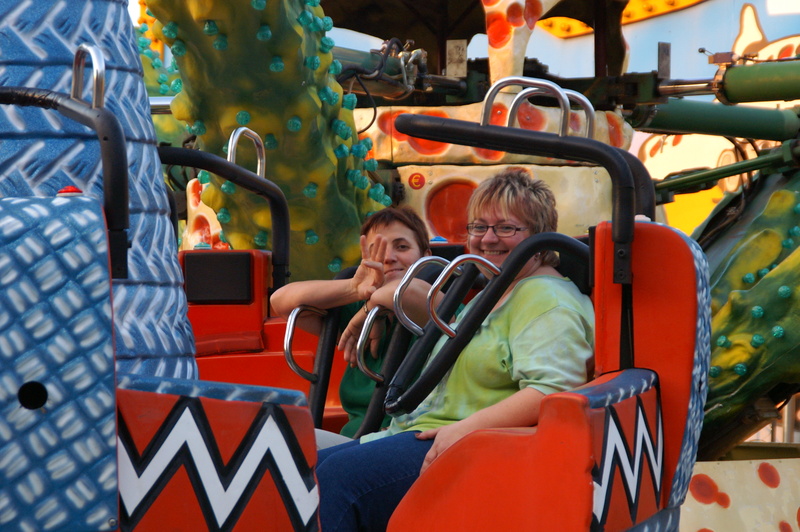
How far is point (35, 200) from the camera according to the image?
975 mm

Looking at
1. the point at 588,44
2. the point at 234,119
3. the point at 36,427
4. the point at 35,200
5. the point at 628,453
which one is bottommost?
the point at 628,453

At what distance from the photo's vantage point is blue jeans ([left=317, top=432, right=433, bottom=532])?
1.48 metres

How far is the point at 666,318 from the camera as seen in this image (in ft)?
4.75

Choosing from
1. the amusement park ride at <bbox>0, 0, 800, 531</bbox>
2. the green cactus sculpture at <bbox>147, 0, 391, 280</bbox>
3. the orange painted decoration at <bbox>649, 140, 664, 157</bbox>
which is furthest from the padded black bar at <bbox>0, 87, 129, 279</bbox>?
the orange painted decoration at <bbox>649, 140, 664, 157</bbox>

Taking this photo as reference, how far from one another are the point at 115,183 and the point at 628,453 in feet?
2.38

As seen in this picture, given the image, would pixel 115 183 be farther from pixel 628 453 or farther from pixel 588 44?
pixel 588 44

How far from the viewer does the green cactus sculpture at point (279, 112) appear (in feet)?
9.72

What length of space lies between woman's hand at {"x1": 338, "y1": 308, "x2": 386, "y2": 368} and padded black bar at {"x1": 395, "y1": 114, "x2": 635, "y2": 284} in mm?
557

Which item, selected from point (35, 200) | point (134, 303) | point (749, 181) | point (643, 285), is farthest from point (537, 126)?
point (35, 200)

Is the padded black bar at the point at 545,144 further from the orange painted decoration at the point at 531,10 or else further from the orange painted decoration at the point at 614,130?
the orange painted decoration at the point at 614,130

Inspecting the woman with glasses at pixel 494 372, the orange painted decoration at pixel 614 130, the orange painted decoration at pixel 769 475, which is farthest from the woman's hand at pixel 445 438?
the orange painted decoration at pixel 614 130

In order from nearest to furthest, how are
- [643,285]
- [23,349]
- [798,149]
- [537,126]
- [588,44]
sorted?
[23,349], [643,285], [798,149], [537,126], [588,44]

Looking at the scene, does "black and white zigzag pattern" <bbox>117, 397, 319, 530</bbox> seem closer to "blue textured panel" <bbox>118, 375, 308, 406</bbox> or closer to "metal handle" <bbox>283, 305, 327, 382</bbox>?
"blue textured panel" <bbox>118, 375, 308, 406</bbox>

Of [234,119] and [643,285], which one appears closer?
[643,285]
